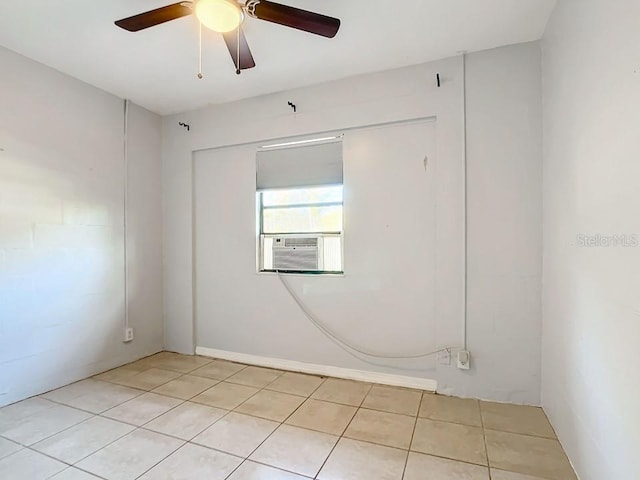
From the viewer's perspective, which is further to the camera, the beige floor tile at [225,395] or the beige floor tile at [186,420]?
the beige floor tile at [225,395]

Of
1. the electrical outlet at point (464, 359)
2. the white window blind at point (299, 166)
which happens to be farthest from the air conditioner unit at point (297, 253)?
the electrical outlet at point (464, 359)

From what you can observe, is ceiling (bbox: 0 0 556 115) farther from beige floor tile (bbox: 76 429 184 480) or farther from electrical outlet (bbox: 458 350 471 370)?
beige floor tile (bbox: 76 429 184 480)

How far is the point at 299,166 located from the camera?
2.93 m

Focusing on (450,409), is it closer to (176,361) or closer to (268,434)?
(268,434)

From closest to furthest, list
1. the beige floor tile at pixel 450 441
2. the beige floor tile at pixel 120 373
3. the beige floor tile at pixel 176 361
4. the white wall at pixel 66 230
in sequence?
the beige floor tile at pixel 450 441 < the white wall at pixel 66 230 < the beige floor tile at pixel 120 373 < the beige floor tile at pixel 176 361

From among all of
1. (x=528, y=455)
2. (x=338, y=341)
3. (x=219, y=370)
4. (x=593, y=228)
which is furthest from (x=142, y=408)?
(x=593, y=228)

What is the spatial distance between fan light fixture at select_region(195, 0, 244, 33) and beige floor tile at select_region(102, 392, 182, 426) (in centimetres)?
234

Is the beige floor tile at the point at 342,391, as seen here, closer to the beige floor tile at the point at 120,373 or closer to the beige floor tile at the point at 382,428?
the beige floor tile at the point at 382,428

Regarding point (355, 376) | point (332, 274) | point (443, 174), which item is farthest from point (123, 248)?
point (443, 174)

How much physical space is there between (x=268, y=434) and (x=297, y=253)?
1.47m

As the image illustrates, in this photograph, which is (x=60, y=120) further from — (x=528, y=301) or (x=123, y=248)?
(x=528, y=301)

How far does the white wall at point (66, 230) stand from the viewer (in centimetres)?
230

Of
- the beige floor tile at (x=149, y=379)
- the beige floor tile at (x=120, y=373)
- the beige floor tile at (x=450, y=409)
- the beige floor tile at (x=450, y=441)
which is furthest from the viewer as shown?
the beige floor tile at (x=120, y=373)

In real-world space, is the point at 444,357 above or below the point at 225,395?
above
